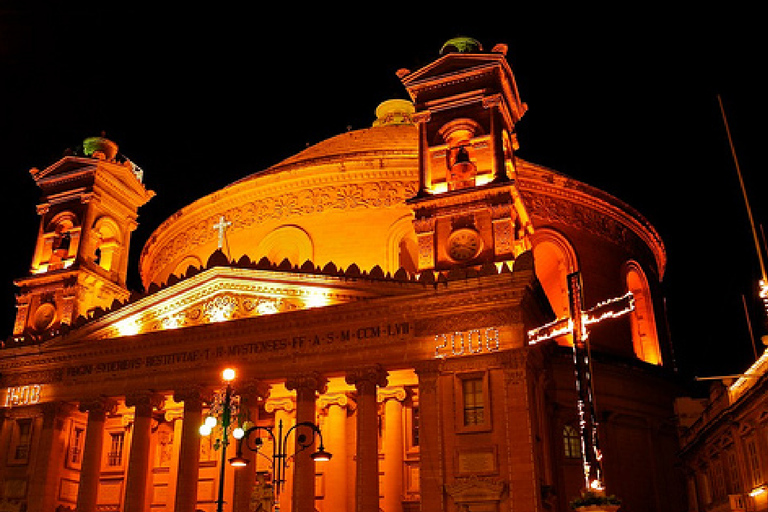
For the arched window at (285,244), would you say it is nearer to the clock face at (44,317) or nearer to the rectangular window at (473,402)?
the clock face at (44,317)

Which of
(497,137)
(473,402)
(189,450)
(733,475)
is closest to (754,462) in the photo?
(733,475)

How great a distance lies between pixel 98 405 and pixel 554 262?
20.0 metres

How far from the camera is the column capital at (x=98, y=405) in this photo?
94.9ft

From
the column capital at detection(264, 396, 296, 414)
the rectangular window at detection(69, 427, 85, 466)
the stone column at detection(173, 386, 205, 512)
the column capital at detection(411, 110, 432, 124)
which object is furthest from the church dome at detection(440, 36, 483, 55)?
the rectangular window at detection(69, 427, 85, 466)

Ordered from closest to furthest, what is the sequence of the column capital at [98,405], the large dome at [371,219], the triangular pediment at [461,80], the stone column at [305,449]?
1. the stone column at [305,449]
2. the column capital at [98,405]
3. the triangular pediment at [461,80]
4. the large dome at [371,219]

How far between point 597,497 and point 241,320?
578 inches

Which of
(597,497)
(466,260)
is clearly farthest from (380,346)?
(597,497)

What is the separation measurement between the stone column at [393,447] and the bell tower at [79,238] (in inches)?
544

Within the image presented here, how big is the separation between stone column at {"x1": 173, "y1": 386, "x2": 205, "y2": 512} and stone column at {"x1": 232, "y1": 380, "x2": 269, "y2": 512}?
1552mm

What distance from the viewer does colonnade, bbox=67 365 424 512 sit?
970 inches

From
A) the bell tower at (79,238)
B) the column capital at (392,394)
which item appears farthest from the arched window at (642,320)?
the bell tower at (79,238)

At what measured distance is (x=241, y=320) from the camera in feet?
90.5

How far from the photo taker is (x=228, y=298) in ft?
93.6

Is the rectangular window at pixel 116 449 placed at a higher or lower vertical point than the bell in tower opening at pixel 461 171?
lower
